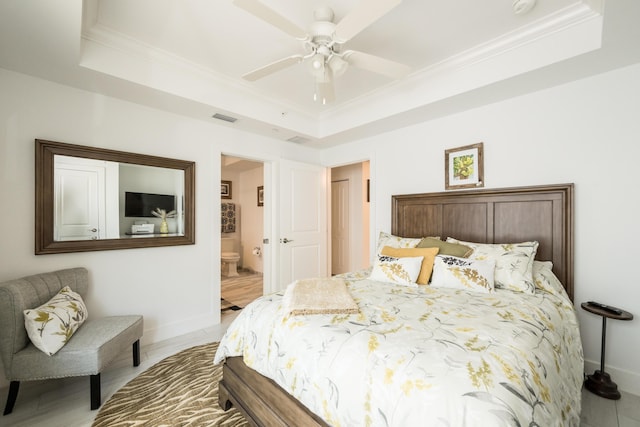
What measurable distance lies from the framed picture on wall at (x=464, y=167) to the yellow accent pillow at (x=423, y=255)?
35.8 inches

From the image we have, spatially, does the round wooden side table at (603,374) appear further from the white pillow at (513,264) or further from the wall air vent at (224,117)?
the wall air vent at (224,117)

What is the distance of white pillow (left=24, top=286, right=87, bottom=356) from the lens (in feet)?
5.55

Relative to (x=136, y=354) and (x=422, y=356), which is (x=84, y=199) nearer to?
(x=136, y=354)

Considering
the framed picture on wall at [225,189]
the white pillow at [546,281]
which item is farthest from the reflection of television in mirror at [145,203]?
the framed picture on wall at [225,189]

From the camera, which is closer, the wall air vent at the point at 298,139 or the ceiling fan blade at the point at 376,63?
the ceiling fan blade at the point at 376,63

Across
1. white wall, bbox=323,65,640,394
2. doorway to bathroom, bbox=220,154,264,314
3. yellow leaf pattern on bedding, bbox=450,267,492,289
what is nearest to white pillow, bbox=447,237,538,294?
yellow leaf pattern on bedding, bbox=450,267,492,289

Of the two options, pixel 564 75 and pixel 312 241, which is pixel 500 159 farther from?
pixel 312 241

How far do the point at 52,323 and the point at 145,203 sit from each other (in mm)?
1221

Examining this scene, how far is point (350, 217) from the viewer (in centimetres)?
528

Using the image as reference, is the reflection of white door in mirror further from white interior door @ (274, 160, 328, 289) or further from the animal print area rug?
white interior door @ (274, 160, 328, 289)

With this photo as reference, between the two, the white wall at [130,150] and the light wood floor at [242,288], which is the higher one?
the white wall at [130,150]

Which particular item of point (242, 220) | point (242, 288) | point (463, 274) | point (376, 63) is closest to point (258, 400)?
point (463, 274)

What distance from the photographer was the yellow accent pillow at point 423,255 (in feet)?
7.27

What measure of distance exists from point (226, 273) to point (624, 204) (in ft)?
19.3
